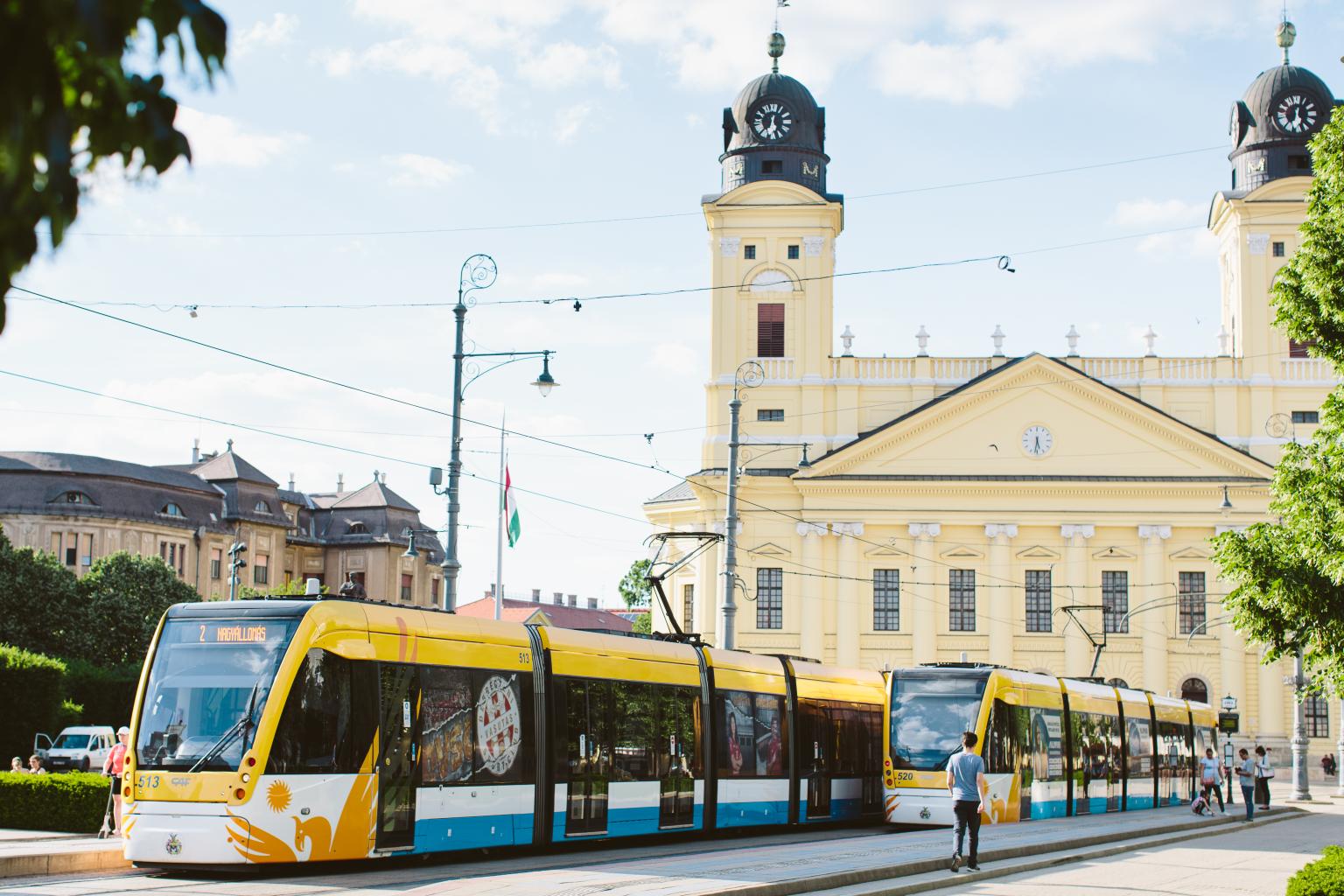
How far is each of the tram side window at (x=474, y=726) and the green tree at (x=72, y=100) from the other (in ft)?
44.9

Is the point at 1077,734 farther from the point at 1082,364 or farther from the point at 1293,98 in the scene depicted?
the point at 1293,98

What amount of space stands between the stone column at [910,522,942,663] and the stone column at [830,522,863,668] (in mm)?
2179

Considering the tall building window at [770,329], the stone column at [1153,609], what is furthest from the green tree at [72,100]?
the stone column at [1153,609]

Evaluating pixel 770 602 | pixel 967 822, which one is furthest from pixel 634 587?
pixel 967 822

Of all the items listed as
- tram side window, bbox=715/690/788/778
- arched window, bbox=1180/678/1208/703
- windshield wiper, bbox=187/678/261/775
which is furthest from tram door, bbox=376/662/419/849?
arched window, bbox=1180/678/1208/703

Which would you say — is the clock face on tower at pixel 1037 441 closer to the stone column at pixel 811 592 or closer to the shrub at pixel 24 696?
the stone column at pixel 811 592

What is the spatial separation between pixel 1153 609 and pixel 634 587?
64.2m

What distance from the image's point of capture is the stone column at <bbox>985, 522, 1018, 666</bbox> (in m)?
62.6

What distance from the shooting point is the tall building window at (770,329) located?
210ft

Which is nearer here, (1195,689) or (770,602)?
(1195,689)

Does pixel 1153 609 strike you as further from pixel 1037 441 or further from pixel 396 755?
pixel 396 755

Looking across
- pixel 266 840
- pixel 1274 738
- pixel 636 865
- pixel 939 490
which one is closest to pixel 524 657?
pixel 636 865

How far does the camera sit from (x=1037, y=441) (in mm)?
62531

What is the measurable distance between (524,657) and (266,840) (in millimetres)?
4329
